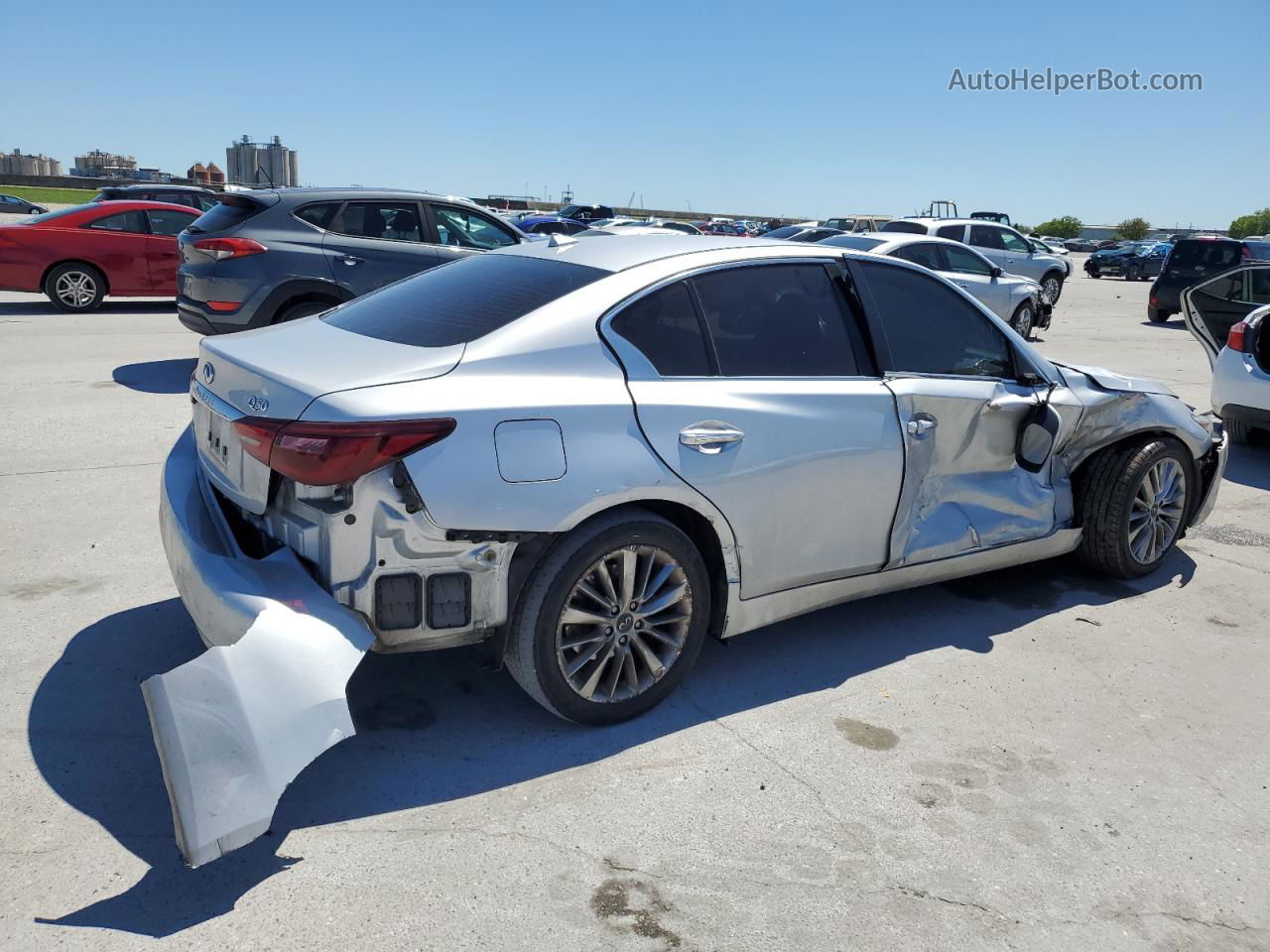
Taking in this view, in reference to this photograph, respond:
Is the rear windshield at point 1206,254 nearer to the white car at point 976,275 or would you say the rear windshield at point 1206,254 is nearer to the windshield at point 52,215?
the white car at point 976,275

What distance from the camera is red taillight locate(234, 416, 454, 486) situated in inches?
118

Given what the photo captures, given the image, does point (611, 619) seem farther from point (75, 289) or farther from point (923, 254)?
point (75, 289)

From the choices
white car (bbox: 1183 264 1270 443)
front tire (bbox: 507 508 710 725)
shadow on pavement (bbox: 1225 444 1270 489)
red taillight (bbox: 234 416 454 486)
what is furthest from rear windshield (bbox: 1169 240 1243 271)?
red taillight (bbox: 234 416 454 486)

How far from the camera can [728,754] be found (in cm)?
352

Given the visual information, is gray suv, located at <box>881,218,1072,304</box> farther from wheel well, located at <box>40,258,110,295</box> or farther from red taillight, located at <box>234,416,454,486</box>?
red taillight, located at <box>234,416,454,486</box>

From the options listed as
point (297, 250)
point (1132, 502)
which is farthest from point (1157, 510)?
point (297, 250)

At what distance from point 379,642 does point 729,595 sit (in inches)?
48.6

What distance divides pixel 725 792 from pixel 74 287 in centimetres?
1286

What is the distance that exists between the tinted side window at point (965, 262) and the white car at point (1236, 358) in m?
5.29

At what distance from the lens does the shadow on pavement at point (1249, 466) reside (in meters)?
7.75

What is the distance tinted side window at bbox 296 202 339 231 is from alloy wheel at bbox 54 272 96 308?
19.2 ft

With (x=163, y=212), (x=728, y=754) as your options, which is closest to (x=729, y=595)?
(x=728, y=754)

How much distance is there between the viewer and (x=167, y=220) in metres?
13.6

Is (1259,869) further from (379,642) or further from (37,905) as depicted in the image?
(37,905)
